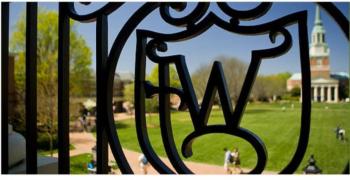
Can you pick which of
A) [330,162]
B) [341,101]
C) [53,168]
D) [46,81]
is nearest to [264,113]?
[341,101]

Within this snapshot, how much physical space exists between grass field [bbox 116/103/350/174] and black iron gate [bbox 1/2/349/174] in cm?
526

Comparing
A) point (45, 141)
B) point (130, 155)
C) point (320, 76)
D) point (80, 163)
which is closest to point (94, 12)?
point (80, 163)

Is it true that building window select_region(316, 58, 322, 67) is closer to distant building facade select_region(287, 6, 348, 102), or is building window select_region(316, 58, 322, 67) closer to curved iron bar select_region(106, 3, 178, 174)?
distant building facade select_region(287, 6, 348, 102)

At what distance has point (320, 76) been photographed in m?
17.2

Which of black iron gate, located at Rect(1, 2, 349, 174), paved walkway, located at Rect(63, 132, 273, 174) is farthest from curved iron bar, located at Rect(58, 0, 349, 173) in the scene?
paved walkway, located at Rect(63, 132, 273, 174)

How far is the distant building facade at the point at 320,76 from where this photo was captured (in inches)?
605

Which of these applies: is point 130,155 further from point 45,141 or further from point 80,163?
point 45,141

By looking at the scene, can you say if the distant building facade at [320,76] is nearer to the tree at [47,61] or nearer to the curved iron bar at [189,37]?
the tree at [47,61]

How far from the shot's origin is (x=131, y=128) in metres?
11.3

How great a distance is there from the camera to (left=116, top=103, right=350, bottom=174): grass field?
8.04m

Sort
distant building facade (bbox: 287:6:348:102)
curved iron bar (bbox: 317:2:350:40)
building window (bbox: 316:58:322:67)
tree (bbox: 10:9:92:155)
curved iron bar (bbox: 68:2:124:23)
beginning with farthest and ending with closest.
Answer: building window (bbox: 316:58:322:67) < distant building facade (bbox: 287:6:348:102) < tree (bbox: 10:9:92:155) < curved iron bar (bbox: 68:2:124:23) < curved iron bar (bbox: 317:2:350:40)


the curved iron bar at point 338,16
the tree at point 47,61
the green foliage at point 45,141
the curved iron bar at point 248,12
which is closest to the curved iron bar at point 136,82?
the curved iron bar at point 248,12
